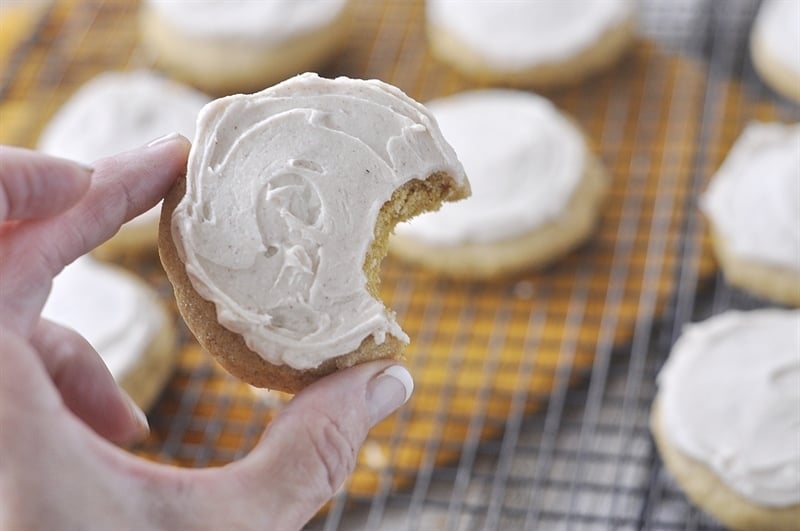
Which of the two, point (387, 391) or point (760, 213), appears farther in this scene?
point (760, 213)

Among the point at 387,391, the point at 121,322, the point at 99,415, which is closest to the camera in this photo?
the point at 387,391

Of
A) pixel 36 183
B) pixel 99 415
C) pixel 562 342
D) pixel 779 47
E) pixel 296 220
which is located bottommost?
pixel 562 342

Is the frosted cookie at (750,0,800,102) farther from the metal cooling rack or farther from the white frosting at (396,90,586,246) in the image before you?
the white frosting at (396,90,586,246)

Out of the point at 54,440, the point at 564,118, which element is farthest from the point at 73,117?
the point at 54,440

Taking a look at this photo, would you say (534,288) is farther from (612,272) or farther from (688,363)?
(688,363)

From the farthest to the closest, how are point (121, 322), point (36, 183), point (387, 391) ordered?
point (121, 322) → point (387, 391) → point (36, 183)

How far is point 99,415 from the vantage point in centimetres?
147

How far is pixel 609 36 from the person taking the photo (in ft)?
10.4

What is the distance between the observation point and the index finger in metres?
1.17

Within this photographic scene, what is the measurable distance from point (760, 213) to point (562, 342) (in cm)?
60

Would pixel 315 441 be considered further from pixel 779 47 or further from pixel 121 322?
pixel 779 47

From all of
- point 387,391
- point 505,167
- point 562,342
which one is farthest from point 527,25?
point 387,391

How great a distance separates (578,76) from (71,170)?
2.23 metres

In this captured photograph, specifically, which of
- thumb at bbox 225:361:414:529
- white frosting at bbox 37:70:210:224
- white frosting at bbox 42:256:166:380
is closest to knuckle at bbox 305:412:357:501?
thumb at bbox 225:361:414:529
